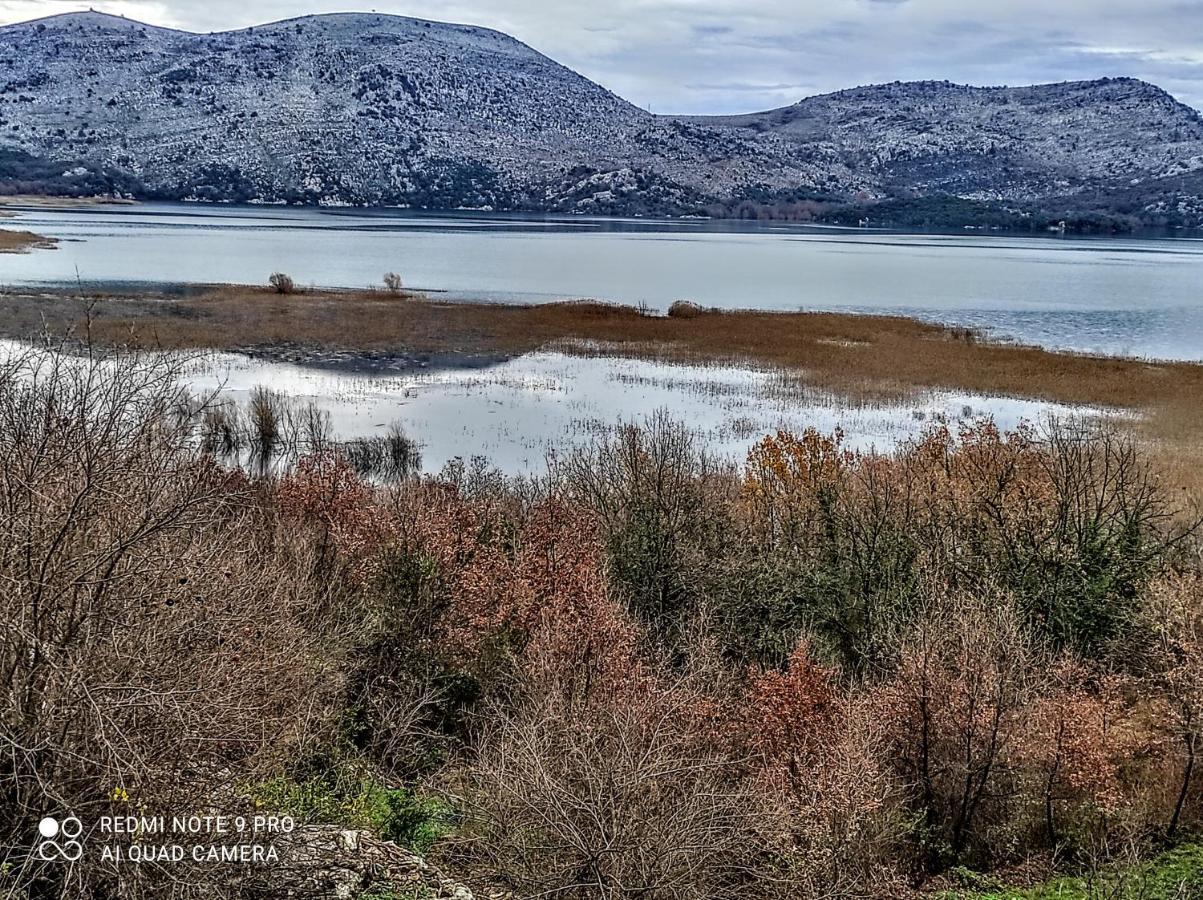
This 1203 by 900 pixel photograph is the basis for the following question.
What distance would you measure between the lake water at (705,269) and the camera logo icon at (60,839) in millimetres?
54947

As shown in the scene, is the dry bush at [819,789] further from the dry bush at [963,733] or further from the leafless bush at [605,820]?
the leafless bush at [605,820]

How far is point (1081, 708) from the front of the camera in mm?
14742

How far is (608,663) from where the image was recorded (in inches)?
614

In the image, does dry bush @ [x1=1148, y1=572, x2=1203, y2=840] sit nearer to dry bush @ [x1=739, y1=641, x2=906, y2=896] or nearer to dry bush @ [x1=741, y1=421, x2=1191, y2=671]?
dry bush @ [x1=741, y1=421, x2=1191, y2=671]

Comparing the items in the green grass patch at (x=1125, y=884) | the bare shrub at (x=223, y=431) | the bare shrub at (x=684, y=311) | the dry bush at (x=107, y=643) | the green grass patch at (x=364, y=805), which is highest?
the bare shrub at (x=684, y=311)

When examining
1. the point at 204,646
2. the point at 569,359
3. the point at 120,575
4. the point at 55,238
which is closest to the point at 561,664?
the point at 204,646

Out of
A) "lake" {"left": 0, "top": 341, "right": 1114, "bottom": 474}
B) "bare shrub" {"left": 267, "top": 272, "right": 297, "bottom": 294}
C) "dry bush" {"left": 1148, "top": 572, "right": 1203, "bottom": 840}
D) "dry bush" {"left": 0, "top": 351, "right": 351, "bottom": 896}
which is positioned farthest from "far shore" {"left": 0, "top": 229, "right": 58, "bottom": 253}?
"dry bush" {"left": 1148, "top": 572, "right": 1203, "bottom": 840}

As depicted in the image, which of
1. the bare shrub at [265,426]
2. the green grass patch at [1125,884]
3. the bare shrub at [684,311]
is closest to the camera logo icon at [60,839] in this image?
the green grass patch at [1125,884]

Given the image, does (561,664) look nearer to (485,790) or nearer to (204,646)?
(485,790)

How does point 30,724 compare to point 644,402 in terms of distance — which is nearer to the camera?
point 30,724

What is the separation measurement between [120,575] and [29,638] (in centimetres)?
101

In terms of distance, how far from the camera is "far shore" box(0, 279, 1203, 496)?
4539 cm

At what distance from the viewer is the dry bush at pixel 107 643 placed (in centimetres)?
811

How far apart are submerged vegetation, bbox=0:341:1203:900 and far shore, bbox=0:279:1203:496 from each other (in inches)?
686
